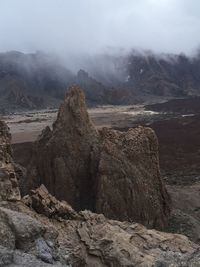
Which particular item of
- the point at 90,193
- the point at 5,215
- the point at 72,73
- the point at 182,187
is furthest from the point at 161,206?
the point at 72,73

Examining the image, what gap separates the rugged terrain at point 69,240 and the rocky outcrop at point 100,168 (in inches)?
261

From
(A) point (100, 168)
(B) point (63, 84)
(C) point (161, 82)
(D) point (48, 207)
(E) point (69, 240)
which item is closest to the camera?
(E) point (69, 240)

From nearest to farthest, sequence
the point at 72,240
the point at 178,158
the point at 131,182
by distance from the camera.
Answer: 1. the point at 72,240
2. the point at 131,182
3. the point at 178,158

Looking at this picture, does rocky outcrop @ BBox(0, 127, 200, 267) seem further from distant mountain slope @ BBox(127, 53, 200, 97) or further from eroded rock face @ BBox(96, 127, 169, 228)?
distant mountain slope @ BBox(127, 53, 200, 97)

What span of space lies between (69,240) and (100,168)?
9.43m

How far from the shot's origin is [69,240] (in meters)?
14.1

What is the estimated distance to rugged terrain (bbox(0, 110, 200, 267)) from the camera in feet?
39.4

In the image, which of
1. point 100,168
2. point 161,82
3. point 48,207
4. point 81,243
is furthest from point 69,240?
point 161,82

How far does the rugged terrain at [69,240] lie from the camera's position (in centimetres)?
1200

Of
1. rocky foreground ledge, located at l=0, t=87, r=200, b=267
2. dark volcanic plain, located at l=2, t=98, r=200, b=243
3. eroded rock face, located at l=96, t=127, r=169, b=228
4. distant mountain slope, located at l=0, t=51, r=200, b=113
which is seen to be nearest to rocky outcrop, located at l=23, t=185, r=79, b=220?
rocky foreground ledge, located at l=0, t=87, r=200, b=267

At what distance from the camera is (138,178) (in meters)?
23.3

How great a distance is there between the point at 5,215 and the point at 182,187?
20428 mm

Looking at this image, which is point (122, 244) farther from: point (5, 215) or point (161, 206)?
point (161, 206)

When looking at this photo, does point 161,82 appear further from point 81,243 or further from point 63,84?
point 81,243
